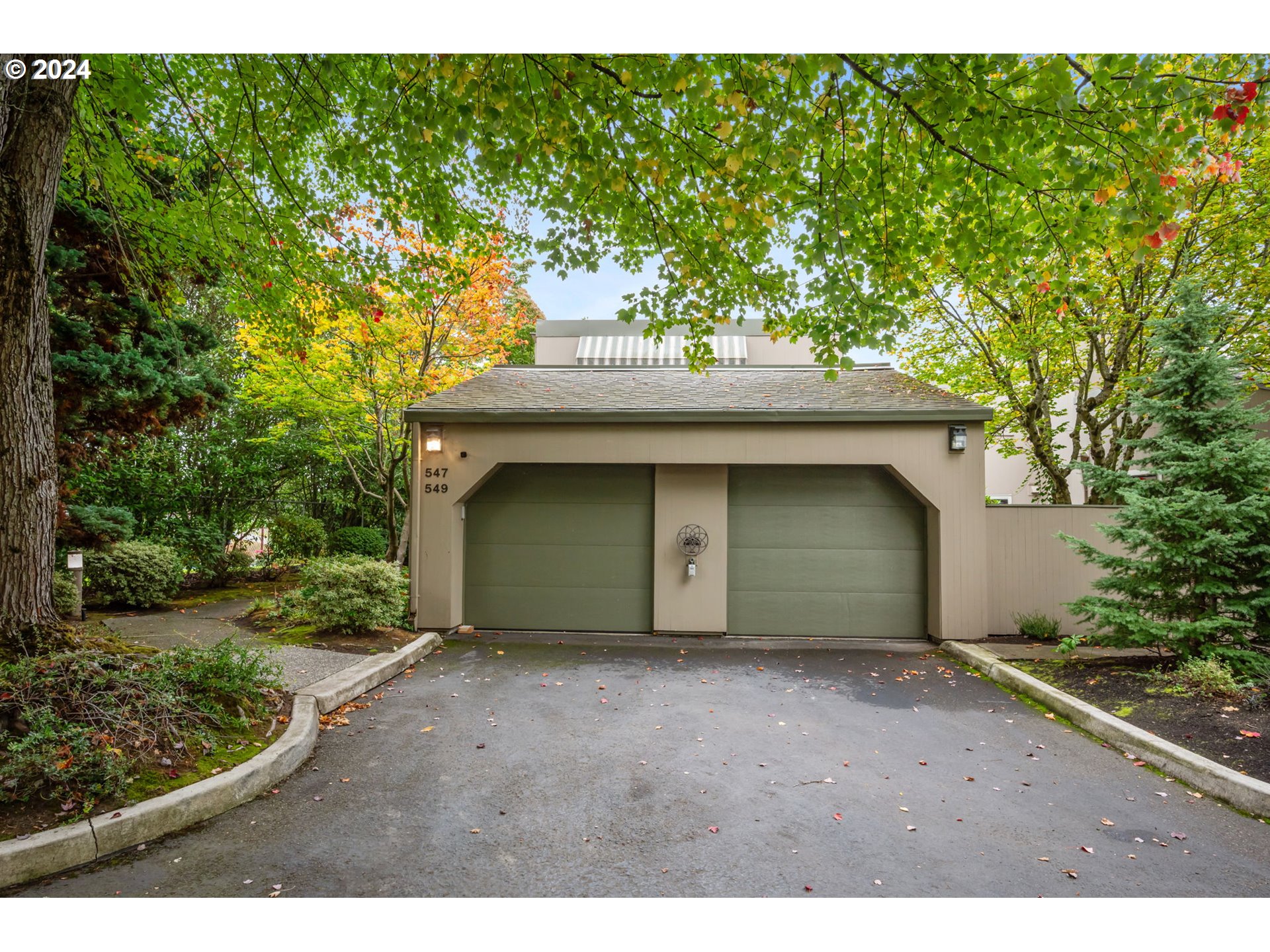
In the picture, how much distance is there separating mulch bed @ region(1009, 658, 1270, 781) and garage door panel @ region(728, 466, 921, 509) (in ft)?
8.45

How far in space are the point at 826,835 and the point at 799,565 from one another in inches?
191

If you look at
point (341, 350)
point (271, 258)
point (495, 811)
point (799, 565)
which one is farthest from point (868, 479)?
point (341, 350)

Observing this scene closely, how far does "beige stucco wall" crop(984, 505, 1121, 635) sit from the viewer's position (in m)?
7.14

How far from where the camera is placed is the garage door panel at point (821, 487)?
7484 mm

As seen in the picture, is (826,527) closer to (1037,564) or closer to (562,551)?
(1037,564)

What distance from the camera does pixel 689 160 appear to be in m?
4.20

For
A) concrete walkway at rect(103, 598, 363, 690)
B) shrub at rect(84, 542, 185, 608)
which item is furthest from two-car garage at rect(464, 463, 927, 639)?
shrub at rect(84, 542, 185, 608)

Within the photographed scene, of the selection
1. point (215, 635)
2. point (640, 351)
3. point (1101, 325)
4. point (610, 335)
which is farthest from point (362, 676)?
point (610, 335)

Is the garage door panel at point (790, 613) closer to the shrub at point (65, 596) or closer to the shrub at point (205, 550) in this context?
the shrub at point (65, 596)

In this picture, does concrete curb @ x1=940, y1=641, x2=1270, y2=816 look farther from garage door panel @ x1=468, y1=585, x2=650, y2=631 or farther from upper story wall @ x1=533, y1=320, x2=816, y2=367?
upper story wall @ x1=533, y1=320, x2=816, y2=367

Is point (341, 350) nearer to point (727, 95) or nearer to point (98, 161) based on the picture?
point (98, 161)

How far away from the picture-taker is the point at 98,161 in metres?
5.04

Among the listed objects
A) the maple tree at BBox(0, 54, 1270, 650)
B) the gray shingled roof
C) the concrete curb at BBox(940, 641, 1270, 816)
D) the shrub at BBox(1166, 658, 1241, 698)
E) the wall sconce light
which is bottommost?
the concrete curb at BBox(940, 641, 1270, 816)

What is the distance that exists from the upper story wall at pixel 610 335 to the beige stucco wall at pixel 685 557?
848 centimetres
